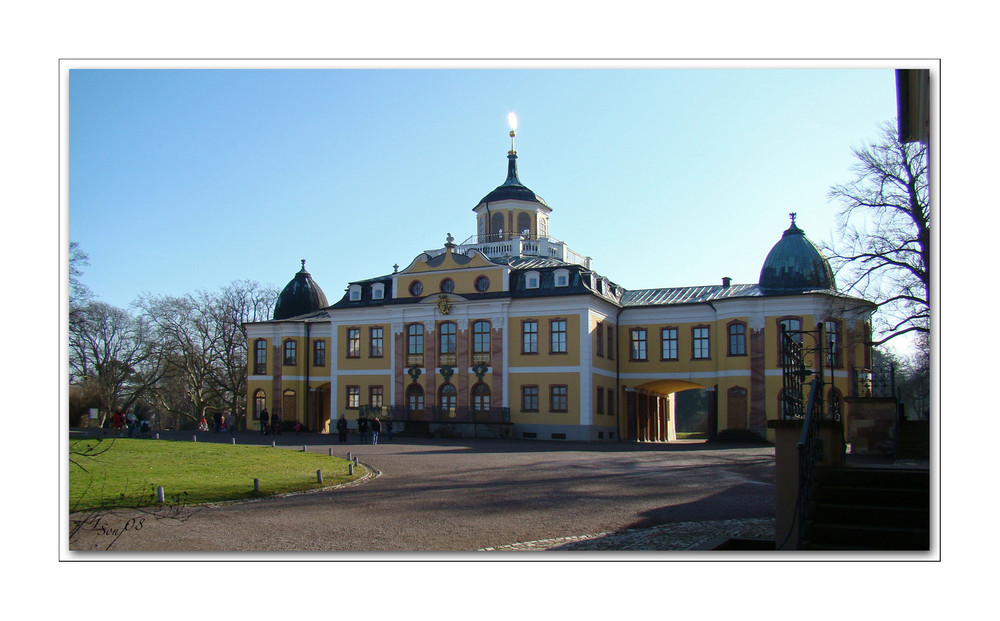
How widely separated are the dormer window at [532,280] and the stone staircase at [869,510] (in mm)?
31762

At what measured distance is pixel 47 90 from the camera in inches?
338

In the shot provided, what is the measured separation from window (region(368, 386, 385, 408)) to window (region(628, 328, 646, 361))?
13.1m

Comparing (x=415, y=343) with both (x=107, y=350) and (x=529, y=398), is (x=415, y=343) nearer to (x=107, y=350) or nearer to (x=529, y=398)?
(x=529, y=398)

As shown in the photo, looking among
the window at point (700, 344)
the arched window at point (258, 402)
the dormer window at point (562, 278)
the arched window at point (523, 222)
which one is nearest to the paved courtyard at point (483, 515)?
the window at point (700, 344)

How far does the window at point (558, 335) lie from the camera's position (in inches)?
1534

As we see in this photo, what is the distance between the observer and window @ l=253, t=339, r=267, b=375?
47.4m

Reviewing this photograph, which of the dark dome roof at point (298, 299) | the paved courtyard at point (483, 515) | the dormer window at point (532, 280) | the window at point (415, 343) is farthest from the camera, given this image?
the dark dome roof at point (298, 299)

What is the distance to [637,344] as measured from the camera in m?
41.2

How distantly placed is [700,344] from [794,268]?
551 cm

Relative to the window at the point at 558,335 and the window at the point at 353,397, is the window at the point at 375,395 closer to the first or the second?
the window at the point at 353,397

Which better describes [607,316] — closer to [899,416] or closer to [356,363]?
[356,363]

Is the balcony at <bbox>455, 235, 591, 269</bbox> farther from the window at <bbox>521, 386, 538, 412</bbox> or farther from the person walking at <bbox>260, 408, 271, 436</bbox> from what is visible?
the person walking at <bbox>260, 408, 271, 436</bbox>

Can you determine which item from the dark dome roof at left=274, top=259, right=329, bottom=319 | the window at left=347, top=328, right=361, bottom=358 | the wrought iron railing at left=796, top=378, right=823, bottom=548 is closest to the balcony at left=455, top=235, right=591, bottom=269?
the window at left=347, top=328, right=361, bottom=358

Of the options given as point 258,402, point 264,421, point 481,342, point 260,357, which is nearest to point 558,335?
point 481,342
